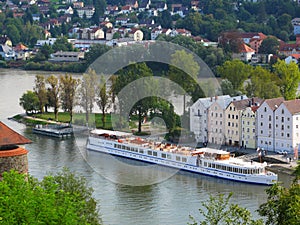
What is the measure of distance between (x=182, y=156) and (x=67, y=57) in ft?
64.3

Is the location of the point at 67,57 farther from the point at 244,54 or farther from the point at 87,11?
the point at 87,11

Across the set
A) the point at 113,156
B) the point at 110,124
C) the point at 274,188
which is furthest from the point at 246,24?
the point at 274,188

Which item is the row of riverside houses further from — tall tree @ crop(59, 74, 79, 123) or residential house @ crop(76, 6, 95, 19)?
residential house @ crop(76, 6, 95, 19)

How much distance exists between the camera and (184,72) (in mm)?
22031

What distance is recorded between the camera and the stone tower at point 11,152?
8.45m

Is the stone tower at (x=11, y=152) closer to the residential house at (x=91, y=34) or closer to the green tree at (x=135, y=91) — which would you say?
the green tree at (x=135, y=91)

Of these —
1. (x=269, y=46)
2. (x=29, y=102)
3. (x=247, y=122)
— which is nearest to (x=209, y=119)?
(x=247, y=122)

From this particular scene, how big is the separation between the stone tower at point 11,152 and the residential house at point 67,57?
83.9ft

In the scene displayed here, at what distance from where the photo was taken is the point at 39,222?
263 inches

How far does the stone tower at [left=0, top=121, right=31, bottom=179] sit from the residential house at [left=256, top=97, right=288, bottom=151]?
8791 millimetres

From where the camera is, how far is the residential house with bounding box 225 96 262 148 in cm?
1708

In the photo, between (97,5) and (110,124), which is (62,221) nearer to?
(110,124)

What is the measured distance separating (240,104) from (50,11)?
32.4m

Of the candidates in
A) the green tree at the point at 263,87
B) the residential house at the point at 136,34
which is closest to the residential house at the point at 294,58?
the green tree at the point at 263,87
